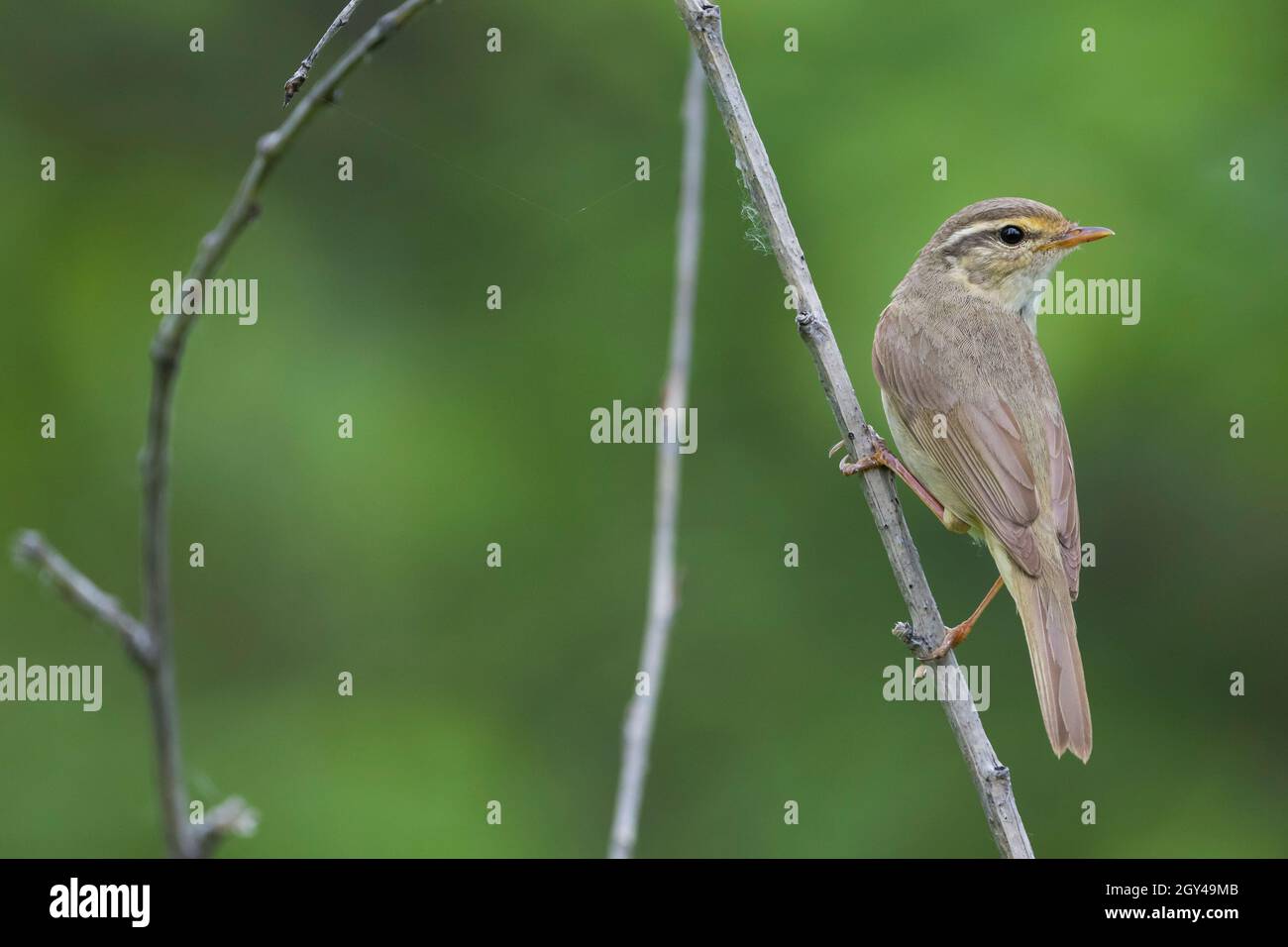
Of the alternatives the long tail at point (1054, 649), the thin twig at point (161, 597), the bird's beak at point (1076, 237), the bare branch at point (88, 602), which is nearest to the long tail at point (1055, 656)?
the long tail at point (1054, 649)

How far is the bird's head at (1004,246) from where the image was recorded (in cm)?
565

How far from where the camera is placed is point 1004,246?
5.73 metres

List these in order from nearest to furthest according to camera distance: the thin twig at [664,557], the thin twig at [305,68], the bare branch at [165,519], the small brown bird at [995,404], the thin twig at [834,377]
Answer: the bare branch at [165,519] < the thin twig at [305,68] < the thin twig at [664,557] < the thin twig at [834,377] < the small brown bird at [995,404]

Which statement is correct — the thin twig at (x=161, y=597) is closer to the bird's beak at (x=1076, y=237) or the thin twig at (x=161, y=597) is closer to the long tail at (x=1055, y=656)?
the long tail at (x=1055, y=656)

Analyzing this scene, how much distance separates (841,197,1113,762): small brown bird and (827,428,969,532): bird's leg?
1 centimetres

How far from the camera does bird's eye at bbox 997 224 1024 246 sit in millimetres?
5695

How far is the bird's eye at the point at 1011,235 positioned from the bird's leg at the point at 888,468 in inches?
45.6

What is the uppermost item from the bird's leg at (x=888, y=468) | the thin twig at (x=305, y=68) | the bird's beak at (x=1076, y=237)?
the bird's beak at (x=1076, y=237)

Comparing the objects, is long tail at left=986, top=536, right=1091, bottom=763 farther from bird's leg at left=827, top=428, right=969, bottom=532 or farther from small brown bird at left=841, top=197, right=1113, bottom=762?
bird's leg at left=827, top=428, right=969, bottom=532

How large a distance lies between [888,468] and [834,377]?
1.49ft

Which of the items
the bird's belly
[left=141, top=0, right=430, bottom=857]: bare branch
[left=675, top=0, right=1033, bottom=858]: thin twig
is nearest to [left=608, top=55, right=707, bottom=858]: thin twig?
[left=675, top=0, right=1033, bottom=858]: thin twig

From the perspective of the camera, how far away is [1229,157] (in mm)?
6352

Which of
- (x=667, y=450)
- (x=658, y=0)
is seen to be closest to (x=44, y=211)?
(x=658, y=0)

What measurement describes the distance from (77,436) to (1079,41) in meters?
5.49
